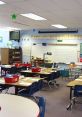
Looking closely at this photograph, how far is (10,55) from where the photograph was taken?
13484 millimetres

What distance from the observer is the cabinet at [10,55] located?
13219 millimetres

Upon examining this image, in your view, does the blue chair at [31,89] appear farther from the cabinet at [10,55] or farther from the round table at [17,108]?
the cabinet at [10,55]

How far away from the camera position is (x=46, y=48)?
12.9 meters

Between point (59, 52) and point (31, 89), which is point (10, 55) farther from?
point (31, 89)

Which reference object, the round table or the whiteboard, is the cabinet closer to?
the whiteboard

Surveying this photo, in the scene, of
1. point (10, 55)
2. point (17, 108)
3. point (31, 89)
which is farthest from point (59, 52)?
point (17, 108)

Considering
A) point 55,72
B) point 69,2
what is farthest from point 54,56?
point 69,2

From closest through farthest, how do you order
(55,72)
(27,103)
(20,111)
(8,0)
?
(20,111) < (27,103) < (8,0) < (55,72)

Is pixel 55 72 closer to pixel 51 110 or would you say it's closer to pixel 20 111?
pixel 51 110

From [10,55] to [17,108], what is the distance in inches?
442

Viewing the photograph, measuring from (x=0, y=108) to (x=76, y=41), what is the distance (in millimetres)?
10216

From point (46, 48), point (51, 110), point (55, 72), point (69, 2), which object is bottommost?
point (51, 110)

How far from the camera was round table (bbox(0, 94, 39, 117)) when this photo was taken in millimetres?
2184

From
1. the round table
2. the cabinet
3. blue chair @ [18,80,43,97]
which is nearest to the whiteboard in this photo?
the cabinet
